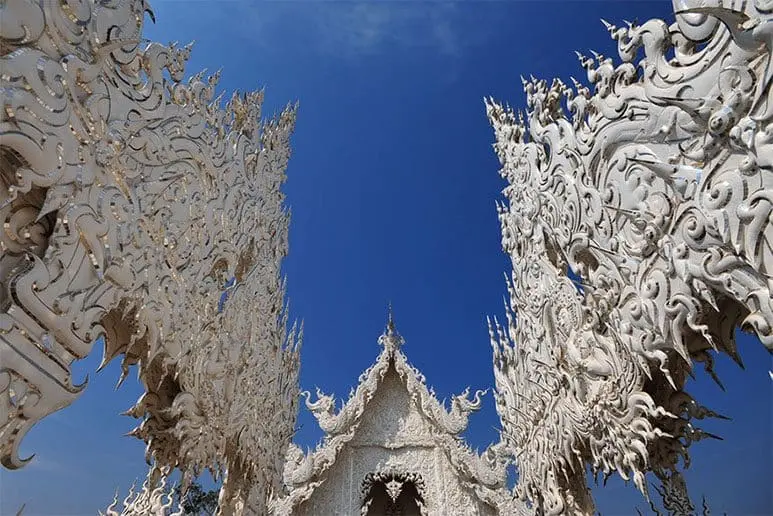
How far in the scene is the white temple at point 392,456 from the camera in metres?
7.99

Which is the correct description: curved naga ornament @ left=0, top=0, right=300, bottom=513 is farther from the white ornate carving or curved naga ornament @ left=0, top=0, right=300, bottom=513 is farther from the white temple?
the white temple

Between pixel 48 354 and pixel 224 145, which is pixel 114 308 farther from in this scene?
pixel 224 145

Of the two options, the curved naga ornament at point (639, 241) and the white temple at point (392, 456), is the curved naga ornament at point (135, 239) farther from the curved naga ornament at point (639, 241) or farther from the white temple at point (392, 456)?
the curved naga ornament at point (639, 241)

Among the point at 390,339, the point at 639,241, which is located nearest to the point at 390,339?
the point at 390,339

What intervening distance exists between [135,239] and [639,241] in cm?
321

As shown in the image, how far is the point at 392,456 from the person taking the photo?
861cm

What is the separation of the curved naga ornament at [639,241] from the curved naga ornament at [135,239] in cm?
296

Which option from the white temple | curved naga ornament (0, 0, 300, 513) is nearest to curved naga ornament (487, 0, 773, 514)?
the white temple

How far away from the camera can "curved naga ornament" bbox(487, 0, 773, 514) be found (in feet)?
7.90

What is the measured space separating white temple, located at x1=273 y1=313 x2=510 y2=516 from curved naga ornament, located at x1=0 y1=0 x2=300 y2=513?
8.94ft

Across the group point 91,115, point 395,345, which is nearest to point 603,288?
point 91,115

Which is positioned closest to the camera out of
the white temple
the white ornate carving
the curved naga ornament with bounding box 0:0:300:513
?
the curved naga ornament with bounding box 0:0:300:513

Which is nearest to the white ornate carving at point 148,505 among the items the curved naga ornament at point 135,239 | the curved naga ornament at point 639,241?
the curved naga ornament at point 135,239

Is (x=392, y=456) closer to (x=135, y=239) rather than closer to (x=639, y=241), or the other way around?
(x=639, y=241)
